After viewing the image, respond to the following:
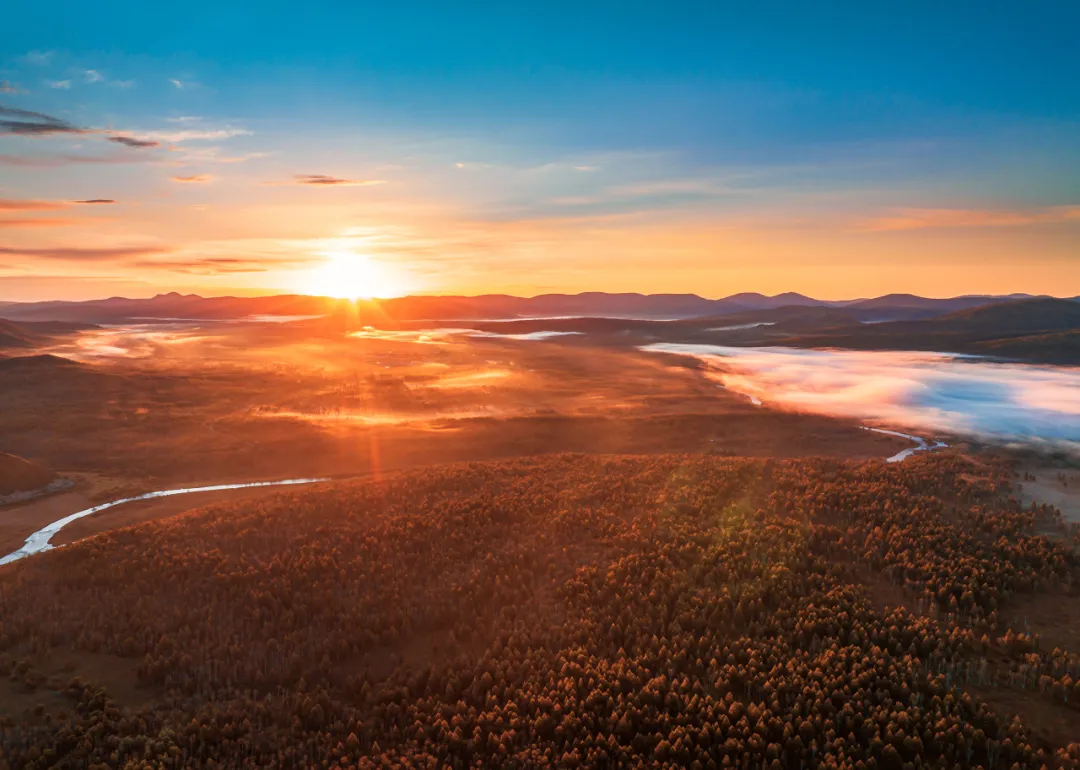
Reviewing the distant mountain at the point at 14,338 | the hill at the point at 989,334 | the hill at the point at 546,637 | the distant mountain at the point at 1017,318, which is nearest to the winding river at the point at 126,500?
the hill at the point at 546,637

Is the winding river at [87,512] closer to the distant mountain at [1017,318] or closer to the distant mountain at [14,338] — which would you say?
the distant mountain at [14,338]

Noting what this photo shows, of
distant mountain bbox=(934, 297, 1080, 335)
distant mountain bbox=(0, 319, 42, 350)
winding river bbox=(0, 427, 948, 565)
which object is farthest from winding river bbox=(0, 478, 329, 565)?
distant mountain bbox=(934, 297, 1080, 335)

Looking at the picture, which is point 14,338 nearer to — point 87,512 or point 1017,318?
point 87,512

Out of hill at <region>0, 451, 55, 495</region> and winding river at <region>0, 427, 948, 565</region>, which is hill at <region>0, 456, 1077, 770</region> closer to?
winding river at <region>0, 427, 948, 565</region>

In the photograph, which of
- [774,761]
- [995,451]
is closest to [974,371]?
[995,451]

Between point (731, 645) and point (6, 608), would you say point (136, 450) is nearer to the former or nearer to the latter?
point (6, 608)
